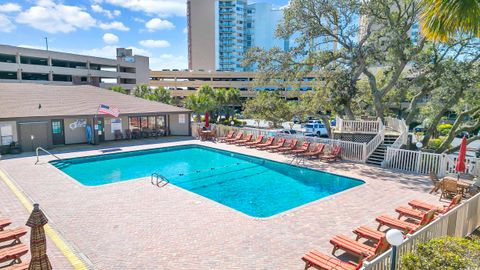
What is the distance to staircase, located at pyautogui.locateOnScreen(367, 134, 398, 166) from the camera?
1683 centimetres

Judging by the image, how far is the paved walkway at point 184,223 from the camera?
6.84 m

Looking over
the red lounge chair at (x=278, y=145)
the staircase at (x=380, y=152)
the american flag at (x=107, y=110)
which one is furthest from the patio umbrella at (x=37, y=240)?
the american flag at (x=107, y=110)

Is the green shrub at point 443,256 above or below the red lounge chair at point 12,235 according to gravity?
above

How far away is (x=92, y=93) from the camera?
26719 mm

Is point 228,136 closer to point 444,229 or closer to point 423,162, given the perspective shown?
point 423,162

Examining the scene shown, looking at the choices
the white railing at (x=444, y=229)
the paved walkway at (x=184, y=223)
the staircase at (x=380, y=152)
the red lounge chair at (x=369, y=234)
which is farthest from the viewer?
the staircase at (x=380, y=152)

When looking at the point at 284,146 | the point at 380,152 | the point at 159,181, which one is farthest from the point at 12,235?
the point at 380,152

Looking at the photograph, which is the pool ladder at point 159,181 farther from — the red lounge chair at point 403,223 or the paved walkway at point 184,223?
the red lounge chair at point 403,223

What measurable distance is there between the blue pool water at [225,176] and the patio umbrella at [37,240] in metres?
6.56

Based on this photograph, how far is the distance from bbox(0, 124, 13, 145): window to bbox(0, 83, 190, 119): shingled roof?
0.82m

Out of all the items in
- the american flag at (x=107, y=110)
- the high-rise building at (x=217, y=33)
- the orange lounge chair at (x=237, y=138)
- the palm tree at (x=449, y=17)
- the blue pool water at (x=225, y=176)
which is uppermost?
the high-rise building at (x=217, y=33)

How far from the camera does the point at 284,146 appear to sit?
20.6 m

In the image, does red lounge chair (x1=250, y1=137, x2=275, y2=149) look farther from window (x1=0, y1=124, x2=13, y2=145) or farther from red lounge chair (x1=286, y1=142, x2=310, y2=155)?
window (x1=0, y1=124, x2=13, y2=145)

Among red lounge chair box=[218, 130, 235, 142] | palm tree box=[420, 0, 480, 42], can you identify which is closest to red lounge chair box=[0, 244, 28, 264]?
palm tree box=[420, 0, 480, 42]
